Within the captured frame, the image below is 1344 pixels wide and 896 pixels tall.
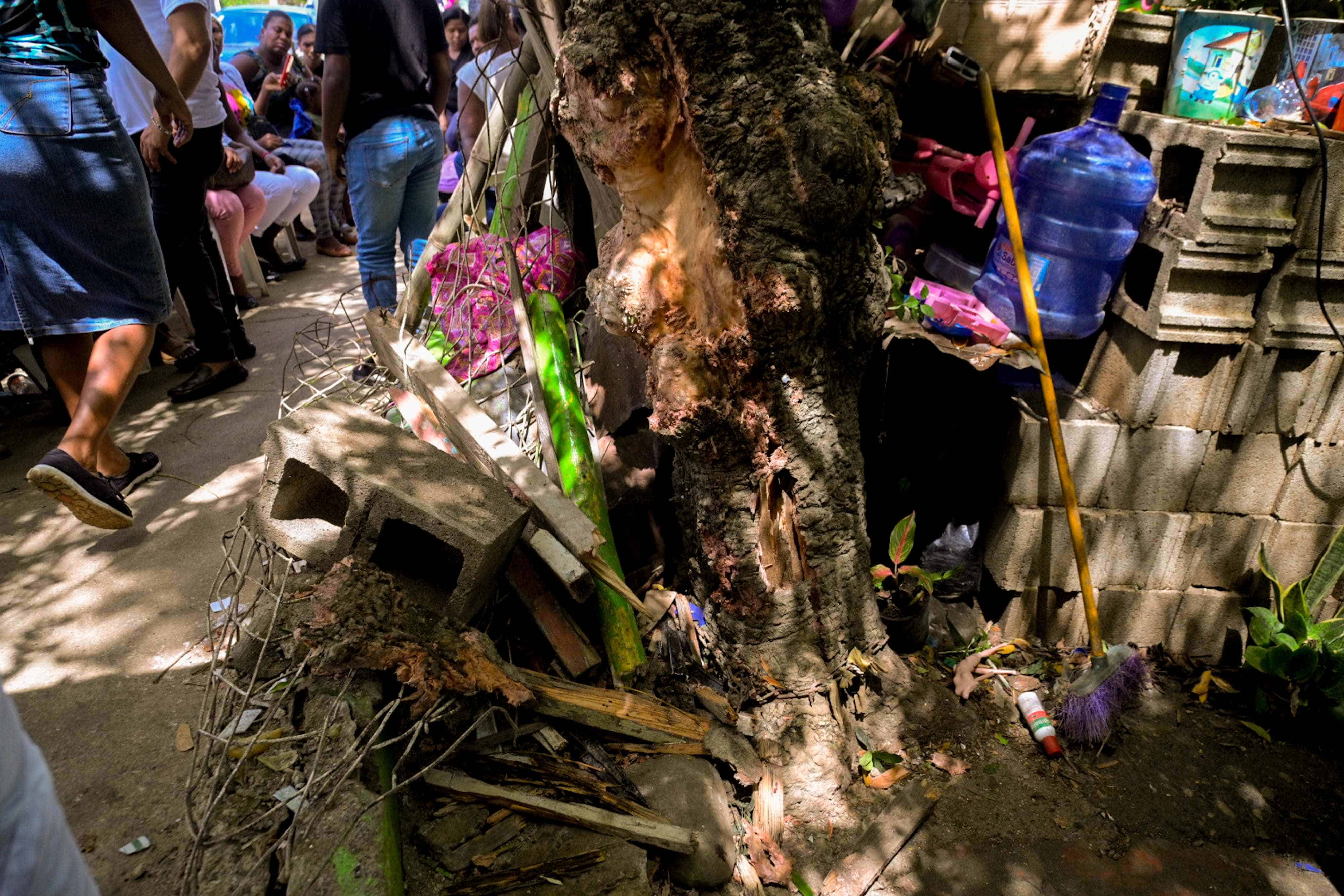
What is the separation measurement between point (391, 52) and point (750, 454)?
352 centimetres

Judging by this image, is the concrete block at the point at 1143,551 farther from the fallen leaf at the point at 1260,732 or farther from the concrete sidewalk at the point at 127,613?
the concrete sidewalk at the point at 127,613

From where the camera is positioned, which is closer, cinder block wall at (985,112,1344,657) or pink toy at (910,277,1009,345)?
cinder block wall at (985,112,1344,657)

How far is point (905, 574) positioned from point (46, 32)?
3961 mm

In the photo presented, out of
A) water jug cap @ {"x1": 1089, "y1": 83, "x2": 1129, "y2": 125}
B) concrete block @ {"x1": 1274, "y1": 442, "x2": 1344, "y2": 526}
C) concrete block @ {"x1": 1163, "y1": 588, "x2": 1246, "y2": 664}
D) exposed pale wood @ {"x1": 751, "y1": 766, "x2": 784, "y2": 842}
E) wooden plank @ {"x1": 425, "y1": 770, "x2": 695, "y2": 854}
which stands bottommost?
concrete block @ {"x1": 1163, "y1": 588, "x2": 1246, "y2": 664}

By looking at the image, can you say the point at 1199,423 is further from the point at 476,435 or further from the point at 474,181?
the point at 474,181

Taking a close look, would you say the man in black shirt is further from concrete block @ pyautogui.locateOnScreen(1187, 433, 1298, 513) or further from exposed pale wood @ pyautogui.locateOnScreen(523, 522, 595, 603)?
concrete block @ pyautogui.locateOnScreen(1187, 433, 1298, 513)

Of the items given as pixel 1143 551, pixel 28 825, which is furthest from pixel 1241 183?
pixel 28 825

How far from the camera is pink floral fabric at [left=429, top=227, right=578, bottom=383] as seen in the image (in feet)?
11.5

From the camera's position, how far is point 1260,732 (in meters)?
3.08

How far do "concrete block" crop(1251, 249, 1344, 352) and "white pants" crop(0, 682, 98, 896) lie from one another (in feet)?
11.8

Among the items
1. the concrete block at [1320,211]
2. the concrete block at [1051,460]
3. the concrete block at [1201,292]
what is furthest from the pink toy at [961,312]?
the concrete block at [1320,211]

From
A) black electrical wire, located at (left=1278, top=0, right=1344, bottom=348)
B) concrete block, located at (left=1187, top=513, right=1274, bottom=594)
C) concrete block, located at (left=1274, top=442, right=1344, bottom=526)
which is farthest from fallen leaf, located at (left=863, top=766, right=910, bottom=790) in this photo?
black electrical wire, located at (left=1278, top=0, right=1344, bottom=348)

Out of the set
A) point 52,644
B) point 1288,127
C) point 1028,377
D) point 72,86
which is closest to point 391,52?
point 72,86

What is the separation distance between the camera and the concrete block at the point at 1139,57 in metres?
2.99
